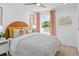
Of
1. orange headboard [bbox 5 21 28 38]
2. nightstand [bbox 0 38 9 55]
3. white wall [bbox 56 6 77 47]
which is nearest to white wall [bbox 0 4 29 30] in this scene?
orange headboard [bbox 5 21 28 38]

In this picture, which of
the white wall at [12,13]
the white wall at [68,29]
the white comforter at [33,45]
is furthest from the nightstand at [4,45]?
the white wall at [68,29]

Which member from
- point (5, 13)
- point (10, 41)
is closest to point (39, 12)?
point (5, 13)

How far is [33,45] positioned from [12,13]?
0.61 metres

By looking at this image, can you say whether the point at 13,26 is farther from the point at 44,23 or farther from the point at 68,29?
the point at 68,29

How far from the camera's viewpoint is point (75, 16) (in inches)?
75.0

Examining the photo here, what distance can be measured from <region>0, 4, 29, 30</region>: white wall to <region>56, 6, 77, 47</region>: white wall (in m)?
0.57

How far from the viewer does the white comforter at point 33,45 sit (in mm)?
1674

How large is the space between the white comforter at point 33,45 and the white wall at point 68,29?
144 millimetres

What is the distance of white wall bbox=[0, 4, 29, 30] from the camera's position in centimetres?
171

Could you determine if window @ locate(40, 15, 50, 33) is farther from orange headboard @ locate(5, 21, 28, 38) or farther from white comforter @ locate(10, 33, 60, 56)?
orange headboard @ locate(5, 21, 28, 38)

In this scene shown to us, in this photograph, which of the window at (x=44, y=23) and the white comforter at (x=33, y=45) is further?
the window at (x=44, y=23)

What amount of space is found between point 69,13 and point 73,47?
0.61 m

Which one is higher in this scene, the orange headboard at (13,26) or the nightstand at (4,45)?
the orange headboard at (13,26)

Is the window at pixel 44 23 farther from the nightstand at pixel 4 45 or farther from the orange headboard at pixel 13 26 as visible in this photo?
the nightstand at pixel 4 45
